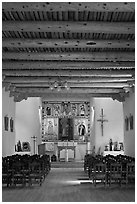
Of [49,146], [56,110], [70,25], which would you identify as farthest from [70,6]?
[56,110]

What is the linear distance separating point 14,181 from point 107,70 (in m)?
5.03

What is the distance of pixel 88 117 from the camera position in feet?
83.7

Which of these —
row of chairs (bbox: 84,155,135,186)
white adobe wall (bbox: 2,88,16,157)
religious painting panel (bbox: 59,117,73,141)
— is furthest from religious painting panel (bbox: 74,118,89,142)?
row of chairs (bbox: 84,155,135,186)

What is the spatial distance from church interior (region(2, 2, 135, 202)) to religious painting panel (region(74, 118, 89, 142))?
3.80 feet

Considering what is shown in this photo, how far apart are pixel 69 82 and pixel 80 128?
9344 millimetres

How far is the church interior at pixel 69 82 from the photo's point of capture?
8234mm

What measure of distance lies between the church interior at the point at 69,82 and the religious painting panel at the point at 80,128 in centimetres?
116

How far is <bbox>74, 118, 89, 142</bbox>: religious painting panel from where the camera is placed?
2542 centimetres

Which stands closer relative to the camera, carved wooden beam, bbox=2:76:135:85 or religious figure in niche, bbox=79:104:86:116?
carved wooden beam, bbox=2:76:135:85

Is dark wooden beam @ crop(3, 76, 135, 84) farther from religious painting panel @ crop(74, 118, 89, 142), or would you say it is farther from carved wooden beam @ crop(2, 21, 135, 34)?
religious painting panel @ crop(74, 118, 89, 142)

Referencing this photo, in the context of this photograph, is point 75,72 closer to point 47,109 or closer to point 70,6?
point 70,6

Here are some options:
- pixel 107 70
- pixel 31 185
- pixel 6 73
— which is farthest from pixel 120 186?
pixel 6 73

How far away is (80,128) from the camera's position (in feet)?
83.9

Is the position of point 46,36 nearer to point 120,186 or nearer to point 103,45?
point 103,45
